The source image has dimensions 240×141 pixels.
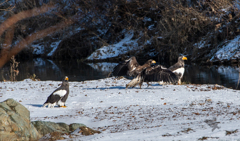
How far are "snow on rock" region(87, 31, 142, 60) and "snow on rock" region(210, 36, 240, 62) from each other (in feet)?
26.4

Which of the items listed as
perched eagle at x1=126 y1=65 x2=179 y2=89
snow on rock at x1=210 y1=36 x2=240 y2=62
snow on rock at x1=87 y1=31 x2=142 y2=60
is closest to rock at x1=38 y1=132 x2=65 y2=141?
perched eagle at x1=126 y1=65 x2=179 y2=89

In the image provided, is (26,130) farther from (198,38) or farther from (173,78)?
(198,38)

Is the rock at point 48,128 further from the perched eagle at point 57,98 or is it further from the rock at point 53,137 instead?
the perched eagle at point 57,98

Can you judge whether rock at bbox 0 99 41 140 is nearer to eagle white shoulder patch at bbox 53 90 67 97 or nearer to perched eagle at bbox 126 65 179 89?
eagle white shoulder patch at bbox 53 90 67 97

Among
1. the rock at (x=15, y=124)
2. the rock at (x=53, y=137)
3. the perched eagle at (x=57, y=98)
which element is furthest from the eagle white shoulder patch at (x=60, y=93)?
the rock at (x=53, y=137)

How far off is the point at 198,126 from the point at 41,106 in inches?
198

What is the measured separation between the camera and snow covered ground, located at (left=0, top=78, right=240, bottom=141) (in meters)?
4.95

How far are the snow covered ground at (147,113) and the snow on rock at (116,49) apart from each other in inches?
730

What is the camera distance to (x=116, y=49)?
30.1 meters

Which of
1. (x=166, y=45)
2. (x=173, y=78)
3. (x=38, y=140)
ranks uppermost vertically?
(x=166, y=45)

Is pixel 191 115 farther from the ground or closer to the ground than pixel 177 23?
closer to the ground

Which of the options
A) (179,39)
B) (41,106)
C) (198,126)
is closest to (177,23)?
(179,39)

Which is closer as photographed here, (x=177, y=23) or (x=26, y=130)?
(x=26, y=130)

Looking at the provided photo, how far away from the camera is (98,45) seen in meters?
32.7
